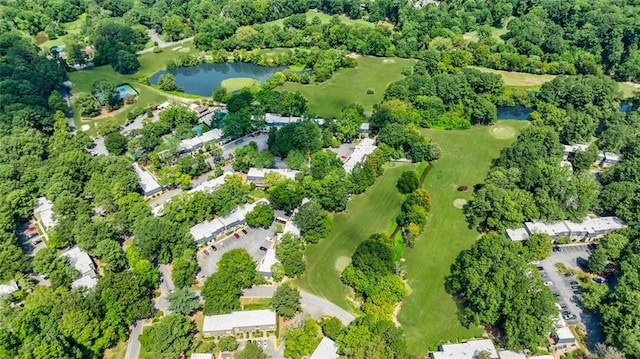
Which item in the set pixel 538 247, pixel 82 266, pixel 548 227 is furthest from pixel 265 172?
pixel 548 227

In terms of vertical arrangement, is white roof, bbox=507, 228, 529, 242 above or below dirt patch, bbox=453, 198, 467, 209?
above

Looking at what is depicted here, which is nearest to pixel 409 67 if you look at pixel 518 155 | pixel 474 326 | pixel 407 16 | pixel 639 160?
pixel 407 16

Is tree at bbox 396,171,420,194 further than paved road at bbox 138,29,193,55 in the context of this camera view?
No

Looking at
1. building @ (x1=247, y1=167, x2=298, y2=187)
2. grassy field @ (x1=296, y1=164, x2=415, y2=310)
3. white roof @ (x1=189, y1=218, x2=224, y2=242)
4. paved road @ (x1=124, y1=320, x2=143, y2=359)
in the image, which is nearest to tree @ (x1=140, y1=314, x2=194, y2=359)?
paved road @ (x1=124, y1=320, x2=143, y2=359)

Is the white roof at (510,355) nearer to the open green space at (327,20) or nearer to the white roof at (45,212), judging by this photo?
the white roof at (45,212)

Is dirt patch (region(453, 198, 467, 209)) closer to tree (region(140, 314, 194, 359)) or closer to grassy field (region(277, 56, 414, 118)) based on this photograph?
grassy field (region(277, 56, 414, 118))

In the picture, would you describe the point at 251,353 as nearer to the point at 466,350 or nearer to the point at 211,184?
the point at 466,350

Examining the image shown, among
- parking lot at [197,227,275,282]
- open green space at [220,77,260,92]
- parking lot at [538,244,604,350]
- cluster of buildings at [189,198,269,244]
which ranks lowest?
parking lot at [538,244,604,350]
